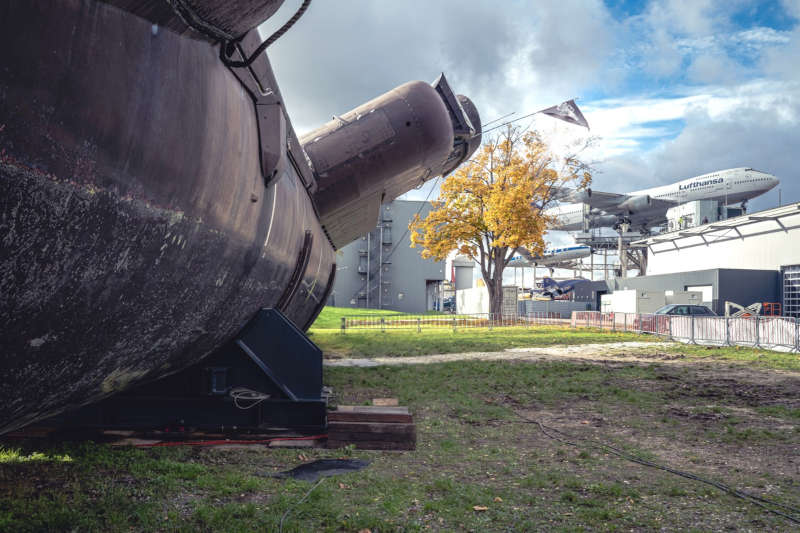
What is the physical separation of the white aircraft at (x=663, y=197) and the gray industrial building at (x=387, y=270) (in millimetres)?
14664

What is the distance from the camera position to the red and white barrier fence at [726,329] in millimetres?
16016

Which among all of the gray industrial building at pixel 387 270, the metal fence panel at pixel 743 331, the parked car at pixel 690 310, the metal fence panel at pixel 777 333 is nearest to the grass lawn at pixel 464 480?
the metal fence panel at pixel 777 333

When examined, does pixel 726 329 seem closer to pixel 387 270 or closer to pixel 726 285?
pixel 726 285

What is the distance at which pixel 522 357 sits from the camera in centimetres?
Answer: 1478

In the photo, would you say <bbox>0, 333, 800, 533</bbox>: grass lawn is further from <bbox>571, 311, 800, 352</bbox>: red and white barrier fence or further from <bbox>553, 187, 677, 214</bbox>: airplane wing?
<bbox>553, 187, 677, 214</bbox>: airplane wing

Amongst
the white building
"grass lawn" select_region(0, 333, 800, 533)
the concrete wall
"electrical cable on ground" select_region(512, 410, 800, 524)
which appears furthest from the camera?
the concrete wall

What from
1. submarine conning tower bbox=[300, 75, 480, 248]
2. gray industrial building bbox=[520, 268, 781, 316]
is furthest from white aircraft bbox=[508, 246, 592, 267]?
submarine conning tower bbox=[300, 75, 480, 248]

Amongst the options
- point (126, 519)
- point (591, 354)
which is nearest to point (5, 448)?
point (126, 519)

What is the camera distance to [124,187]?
2365 mm

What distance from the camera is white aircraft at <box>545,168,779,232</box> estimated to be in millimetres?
46750

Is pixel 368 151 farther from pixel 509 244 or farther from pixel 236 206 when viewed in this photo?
pixel 509 244

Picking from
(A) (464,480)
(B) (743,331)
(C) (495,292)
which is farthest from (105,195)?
(C) (495,292)

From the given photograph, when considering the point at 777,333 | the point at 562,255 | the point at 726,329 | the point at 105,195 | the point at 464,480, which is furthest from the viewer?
the point at 562,255

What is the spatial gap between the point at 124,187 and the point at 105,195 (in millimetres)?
142
